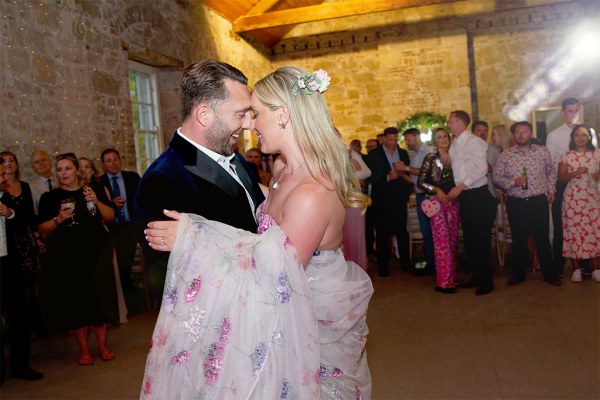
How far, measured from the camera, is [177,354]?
62.0 inches

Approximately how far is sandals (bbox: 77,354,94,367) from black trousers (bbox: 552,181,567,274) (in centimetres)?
408

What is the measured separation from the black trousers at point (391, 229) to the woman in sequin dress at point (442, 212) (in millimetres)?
980

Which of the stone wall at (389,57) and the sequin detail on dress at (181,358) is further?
the stone wall at (389,57)

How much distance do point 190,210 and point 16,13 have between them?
4.33 m

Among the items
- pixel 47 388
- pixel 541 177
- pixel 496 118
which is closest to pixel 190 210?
pixel 47 388

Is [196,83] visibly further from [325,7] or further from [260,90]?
[325,7]

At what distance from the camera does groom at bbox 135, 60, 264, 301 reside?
1.86 m

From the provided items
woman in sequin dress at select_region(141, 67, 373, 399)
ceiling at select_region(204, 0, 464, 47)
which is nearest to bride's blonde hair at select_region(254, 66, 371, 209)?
woman in sequin dress at select_region(141, 67, 373, 399)

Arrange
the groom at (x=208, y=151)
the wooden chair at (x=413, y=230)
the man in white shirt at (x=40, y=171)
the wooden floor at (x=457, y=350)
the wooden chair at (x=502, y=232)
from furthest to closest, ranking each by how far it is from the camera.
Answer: the wooden chair at (x=413, y=230) < the wooden chair at (x=502, y=232) < the man in white shirt at (x=40, y=171) < the wooden floor at (x=457, y=350) < the groom at (x=208, y=151)

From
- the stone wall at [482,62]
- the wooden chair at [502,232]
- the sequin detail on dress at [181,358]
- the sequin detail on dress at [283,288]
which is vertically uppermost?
the stone wall at [482,62]

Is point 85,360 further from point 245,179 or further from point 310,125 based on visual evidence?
point 310,125

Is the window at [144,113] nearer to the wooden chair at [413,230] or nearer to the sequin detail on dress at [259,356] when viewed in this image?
the wooden chair at [413,230]

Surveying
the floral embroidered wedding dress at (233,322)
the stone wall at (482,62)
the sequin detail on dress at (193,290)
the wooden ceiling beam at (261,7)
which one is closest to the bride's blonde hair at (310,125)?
the floral embroidered wedding dress at (233,322)

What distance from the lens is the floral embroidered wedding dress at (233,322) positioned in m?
1.53
